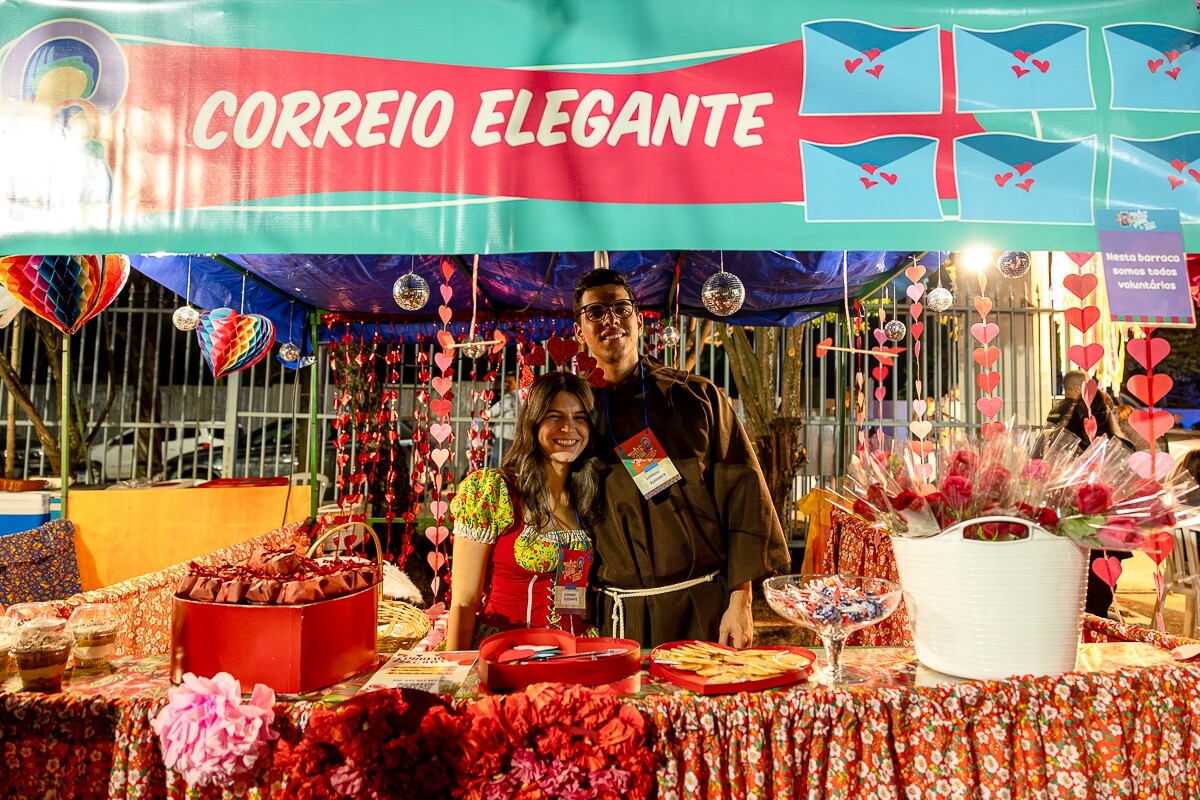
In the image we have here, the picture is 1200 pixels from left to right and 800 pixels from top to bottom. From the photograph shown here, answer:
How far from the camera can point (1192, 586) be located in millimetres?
4492

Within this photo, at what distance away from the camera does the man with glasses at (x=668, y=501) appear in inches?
88.2

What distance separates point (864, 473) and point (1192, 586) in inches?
168

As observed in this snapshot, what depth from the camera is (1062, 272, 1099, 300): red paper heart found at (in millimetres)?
1861

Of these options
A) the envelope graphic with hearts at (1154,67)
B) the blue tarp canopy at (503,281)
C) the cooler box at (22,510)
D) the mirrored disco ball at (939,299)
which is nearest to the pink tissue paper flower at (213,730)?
the envelope graphic with hearts at (1154,67)

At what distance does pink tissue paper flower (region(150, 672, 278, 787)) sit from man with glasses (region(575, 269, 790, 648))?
1133 mm

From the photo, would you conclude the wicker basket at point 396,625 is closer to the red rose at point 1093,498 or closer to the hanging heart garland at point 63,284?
the red rose at point 1093,498

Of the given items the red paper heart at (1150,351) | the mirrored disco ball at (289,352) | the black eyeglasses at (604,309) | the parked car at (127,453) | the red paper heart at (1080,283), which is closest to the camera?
the red paper heart at (1150,351)

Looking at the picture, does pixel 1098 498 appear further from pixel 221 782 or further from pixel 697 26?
pixel 221 782

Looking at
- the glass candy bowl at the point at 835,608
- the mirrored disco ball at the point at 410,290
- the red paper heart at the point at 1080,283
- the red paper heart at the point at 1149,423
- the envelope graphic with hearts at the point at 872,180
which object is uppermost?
the mirrored disco ball at the point at 410,290

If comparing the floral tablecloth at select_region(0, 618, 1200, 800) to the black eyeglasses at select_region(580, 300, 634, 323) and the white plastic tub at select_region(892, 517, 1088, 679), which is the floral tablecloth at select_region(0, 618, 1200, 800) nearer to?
the white plastic tub at select_region(892, 517, 1088, 679)

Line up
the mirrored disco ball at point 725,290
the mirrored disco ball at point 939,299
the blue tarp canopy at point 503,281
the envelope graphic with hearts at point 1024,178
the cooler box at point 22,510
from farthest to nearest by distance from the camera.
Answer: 1. the cooler box at point 22,510
2. the mirrored disco ball at point 939,299
3. the blue tarp canopy at point 503,281
4. the mirrored disco ball at point 725,290
5. the envelope graphic with hearts at point 1024,178

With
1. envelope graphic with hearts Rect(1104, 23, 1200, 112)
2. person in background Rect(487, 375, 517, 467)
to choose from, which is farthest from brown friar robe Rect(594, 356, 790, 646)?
person in background Rect(487, 375, 517, 467)

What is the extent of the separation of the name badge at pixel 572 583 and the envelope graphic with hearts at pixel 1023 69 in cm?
156

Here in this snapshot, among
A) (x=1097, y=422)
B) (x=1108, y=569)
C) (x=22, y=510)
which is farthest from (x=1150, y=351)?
(x=22, y=510)
